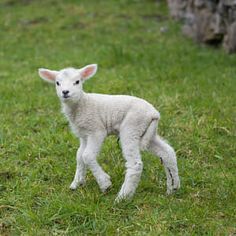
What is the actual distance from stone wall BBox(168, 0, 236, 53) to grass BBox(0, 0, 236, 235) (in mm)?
259

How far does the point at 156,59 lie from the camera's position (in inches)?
381

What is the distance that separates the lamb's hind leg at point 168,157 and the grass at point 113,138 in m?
0.13

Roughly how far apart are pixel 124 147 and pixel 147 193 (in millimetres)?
577

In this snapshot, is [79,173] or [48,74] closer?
[48,74]

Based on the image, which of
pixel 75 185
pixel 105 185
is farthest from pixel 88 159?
pixel 75 185

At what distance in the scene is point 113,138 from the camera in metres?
6.54

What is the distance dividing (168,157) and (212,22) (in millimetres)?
6440

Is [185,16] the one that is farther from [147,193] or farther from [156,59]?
[147,193]

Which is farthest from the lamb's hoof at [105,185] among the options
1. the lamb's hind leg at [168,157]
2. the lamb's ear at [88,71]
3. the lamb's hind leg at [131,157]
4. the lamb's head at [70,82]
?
the lamb's ear at [88,71]

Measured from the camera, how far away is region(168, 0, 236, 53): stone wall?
10180 mm

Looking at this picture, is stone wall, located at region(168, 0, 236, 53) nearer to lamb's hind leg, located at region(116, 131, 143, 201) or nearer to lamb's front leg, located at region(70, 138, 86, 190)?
lamb's front leg, located at region(70, 138, 86, 190)

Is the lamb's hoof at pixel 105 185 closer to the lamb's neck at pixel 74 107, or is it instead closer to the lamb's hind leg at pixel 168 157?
the lamb's hind leg at pixel 168 157

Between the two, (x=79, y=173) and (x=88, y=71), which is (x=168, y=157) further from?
(x=88, y=71)

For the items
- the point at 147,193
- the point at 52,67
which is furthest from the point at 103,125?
the point at 52,67
